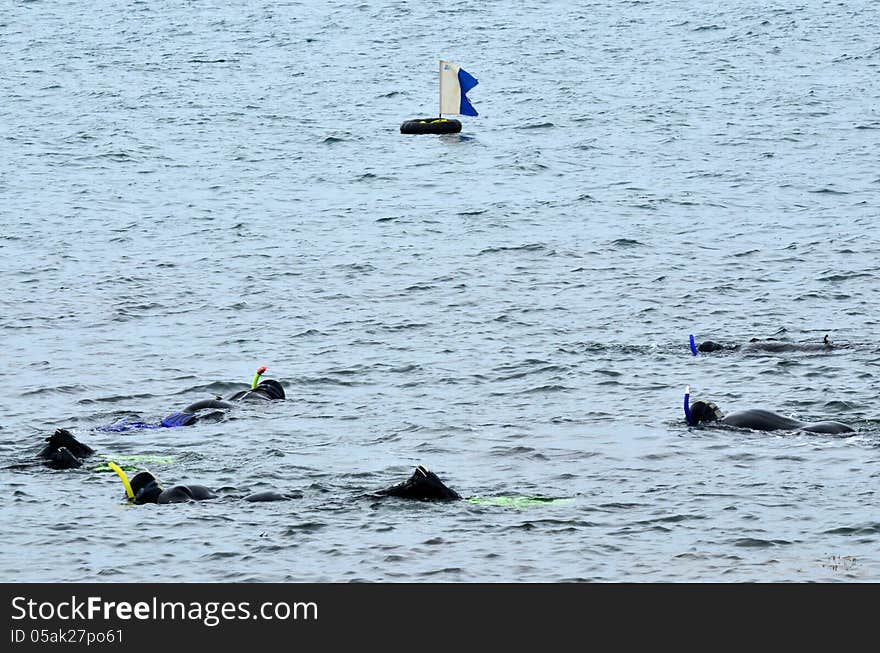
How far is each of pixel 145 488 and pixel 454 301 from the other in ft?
47.9

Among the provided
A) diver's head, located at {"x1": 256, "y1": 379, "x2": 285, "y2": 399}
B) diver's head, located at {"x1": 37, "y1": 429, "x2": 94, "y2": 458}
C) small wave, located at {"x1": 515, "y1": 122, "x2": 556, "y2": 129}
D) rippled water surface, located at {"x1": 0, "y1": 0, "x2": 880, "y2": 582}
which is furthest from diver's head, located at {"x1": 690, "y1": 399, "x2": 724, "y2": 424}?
small wave, located at {"x1": 515, "y1": 122, "x2": 556, "y2": 129}

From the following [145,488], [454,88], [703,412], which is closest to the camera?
[145,488]

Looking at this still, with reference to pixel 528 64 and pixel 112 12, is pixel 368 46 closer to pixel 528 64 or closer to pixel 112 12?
pixel 528 64

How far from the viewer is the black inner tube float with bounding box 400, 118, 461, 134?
184 feet

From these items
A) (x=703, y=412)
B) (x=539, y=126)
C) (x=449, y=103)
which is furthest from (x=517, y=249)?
(x=539, y=126)

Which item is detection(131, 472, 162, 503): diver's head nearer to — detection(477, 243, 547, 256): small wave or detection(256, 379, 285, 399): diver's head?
detection(256, 379, 285, 399): diver's head

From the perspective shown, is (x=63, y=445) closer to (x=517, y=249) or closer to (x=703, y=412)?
(x=703, y=412)

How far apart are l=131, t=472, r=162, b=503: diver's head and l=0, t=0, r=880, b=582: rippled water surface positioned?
351mm

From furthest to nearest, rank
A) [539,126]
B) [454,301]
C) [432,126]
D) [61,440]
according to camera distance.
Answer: [539,126] < [432,126] < [454,301] < [61,440]

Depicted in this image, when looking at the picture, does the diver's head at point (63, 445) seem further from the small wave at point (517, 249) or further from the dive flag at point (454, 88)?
the dive flag at point (454, 88)

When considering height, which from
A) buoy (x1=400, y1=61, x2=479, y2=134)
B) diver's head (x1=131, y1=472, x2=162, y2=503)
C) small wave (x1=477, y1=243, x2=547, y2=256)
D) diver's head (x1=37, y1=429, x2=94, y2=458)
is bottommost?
diver's head (x1=131, y1=472, x2=162, y2=503)

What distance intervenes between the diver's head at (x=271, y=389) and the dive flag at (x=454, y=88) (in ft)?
88.1

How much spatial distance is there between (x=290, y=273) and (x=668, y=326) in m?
10.8

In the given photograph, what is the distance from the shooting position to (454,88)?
178 ft
